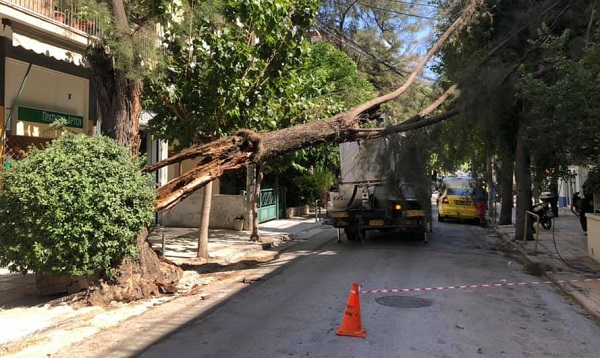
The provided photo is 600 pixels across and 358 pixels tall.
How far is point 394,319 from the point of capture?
6.49 m

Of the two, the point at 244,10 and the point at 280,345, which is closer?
the point at 280,345

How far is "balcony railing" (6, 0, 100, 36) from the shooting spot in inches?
329

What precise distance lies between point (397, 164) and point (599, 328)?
18.8ft

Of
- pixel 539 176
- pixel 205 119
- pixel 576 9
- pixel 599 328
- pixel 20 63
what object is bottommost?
pixel 599 328

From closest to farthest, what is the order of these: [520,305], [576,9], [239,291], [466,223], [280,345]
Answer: [280,345] → [520,305] → [239,291] → [576,9] → [466,223]

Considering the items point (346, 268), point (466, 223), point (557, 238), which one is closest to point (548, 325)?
point (346, 268)

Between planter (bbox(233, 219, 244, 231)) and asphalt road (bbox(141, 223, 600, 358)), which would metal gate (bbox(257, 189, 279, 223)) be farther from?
asphalt road (bbox(141, 223, 600, 358))

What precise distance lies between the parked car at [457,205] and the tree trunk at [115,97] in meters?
16.0

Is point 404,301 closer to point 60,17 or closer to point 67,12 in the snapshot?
point 67,12

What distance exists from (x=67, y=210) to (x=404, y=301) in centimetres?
495

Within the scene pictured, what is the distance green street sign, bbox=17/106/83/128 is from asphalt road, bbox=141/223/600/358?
7357mm

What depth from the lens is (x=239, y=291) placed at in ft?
27.9

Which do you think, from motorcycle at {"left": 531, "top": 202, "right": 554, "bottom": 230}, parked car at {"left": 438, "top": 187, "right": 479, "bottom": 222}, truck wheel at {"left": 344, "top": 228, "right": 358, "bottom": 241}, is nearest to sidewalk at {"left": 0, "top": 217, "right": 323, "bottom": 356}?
truck wheel at {"left": 344, "top": 228, "right": 358, "bottom": 241}

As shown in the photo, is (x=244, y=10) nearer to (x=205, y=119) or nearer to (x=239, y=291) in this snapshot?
(x=205, y=119)
